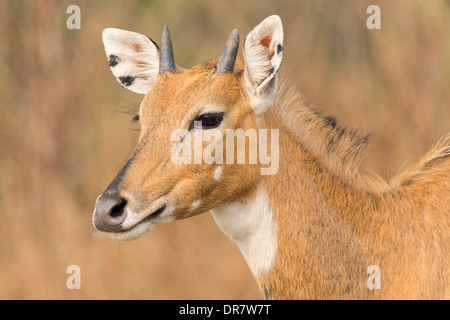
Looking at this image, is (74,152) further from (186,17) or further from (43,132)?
(186,17)

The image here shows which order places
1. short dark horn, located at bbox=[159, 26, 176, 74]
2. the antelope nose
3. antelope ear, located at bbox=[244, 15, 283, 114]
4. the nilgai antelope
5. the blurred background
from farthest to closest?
the blurred background
short dark horn, located at bbox=[159, 26, 176, 74]
antelope ear, located at bbox=[244, 15, 283, 114]
the nilgai antelope
the antelope nose

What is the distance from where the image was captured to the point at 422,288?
447cm

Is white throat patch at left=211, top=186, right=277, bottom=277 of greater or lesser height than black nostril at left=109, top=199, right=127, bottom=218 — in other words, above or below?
below

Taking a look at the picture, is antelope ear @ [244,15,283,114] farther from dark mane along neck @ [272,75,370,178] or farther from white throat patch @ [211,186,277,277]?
white throat patch @ [211,186,277,277]

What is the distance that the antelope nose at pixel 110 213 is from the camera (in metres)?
4.10

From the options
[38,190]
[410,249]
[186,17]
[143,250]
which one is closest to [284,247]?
[410,249]

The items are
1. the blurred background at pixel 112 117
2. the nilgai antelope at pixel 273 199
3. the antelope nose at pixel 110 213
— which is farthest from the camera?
the blurred background at pixel 112 117

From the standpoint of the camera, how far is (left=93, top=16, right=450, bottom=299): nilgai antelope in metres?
4.34

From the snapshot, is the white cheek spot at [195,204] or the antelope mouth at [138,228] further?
the white cheek spot at [195,204]

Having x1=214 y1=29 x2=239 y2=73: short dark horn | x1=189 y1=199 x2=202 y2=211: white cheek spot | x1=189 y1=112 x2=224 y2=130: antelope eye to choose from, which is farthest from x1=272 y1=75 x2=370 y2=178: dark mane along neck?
x1=189 y1=199 x2=202 y2=211: white cheek spot

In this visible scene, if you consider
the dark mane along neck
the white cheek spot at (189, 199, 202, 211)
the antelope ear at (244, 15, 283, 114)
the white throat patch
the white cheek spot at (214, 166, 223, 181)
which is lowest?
the white throat patch

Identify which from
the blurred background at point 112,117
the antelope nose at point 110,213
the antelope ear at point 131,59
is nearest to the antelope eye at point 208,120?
the antelope nose at point 110,213

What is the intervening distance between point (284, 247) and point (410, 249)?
0.95 m

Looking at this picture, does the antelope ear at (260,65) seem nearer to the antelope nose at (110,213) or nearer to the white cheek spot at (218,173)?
the white cheek spot at (218,173)
